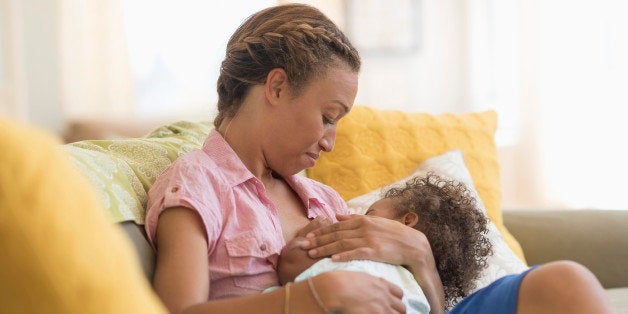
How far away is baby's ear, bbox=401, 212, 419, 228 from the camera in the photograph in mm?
1674

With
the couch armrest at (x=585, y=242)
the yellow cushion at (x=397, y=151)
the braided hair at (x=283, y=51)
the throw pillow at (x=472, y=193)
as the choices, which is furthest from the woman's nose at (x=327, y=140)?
the couch armrest at (x=585, y=242)

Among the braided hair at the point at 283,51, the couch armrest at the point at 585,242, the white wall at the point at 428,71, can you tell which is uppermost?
the braided hair at the point at 283,51

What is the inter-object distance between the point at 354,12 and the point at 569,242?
2955 mm

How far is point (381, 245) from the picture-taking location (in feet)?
4.86

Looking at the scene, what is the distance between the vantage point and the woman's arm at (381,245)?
146 centimetres

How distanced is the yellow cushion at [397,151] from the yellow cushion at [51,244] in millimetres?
1808

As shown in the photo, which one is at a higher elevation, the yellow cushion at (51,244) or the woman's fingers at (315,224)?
the yellow cushion at (51,244)

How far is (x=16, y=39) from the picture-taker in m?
4.95

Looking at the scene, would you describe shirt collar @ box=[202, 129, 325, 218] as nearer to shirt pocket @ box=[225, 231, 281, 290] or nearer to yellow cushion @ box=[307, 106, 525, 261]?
shirt pocket @ box=[225, 231, 281, 290]

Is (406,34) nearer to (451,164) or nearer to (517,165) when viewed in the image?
(517,165)

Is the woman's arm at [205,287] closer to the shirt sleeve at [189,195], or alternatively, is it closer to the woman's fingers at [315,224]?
the shirt sleeve at [189,195]

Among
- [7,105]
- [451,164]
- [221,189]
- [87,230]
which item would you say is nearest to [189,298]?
[221,189]

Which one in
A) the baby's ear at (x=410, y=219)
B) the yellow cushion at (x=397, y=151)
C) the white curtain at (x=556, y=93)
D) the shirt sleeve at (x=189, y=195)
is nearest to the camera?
the shirt sleeve at (x=189, y=195)

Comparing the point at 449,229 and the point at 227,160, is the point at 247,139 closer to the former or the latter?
the point at 227,160
